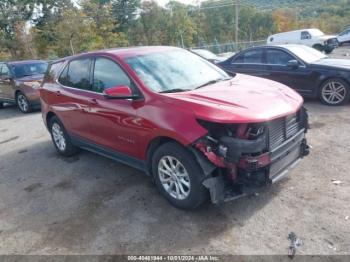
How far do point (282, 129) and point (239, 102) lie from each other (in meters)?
0.58

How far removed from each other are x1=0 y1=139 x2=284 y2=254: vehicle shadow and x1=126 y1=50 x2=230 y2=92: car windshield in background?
1422mm

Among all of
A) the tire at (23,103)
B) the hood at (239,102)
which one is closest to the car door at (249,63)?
the hood at (239,102)

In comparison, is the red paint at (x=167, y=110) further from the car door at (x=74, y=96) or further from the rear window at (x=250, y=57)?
the rear window at (x=250, y=57)

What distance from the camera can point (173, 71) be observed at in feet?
14.3

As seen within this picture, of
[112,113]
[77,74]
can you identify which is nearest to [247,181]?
[112,113]

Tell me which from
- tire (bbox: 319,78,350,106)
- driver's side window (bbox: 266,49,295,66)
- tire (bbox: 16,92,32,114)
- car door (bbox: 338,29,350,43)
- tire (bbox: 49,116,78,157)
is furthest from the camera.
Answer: car door (bbox: 338,29,350,43)

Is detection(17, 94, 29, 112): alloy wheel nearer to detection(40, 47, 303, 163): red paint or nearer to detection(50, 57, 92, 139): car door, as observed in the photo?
detection(50, 57, 92, 139): car door

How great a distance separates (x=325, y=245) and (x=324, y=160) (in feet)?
6.58

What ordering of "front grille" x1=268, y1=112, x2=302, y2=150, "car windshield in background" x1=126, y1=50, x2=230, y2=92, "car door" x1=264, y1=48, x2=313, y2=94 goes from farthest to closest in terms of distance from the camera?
"car door" x1=264, y1=48, x2=313, y2=94 < "car windshield in background" x1=126, y1=50, x2=230, y2=92 < "front grille" x1=268, y1=112, x2=302, y2=150

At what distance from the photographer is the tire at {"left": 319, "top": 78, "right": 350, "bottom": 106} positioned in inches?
289

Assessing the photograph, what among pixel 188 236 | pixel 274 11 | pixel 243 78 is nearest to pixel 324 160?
pixel 243 78

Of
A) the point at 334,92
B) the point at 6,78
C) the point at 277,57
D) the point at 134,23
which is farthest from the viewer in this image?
the point at 134,23

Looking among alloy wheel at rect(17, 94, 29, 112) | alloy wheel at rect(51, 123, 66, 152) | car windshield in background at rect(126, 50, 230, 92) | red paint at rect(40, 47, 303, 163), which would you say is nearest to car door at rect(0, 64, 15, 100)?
alloy wheel at rect(17, 94, 29, 112)

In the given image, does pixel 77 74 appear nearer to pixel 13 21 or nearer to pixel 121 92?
pixel 121 92
